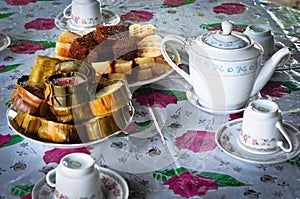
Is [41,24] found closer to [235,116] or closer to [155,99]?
[155,99]

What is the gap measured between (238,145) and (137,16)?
0.83m

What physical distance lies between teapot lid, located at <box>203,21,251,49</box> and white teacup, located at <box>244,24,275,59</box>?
0.75 ft

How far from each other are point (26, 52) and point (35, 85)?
40 cm

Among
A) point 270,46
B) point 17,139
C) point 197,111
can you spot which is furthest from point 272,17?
point 17,139

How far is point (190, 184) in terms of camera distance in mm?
1029

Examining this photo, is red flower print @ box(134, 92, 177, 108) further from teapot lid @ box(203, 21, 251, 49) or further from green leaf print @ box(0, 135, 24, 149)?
green leaf print @ box(0, 135, 24, 149)

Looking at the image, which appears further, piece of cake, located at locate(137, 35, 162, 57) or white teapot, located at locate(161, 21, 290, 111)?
piece of cake, located at locate(137, 35, 162, 57)

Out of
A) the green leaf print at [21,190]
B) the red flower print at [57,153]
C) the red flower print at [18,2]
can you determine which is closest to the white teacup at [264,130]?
the red flower print at [57,153]

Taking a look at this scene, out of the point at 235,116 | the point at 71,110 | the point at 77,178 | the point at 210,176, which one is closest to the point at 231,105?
the point at 235,116

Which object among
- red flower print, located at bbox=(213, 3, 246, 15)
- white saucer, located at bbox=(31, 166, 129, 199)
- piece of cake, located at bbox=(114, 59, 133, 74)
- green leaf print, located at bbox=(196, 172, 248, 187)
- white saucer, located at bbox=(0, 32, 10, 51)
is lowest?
red flower print, located at bbox=(213, 3, 246, 15)

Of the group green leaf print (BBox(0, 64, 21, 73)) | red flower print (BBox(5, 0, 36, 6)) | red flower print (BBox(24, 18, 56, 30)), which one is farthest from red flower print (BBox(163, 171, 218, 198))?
red flower print (BBox(5, 0, 36, 6))

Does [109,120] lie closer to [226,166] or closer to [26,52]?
[226,166]

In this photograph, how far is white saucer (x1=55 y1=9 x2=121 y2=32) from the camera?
171 cm

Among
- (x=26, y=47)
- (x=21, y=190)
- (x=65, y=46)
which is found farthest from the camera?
(x=26, y=47)
